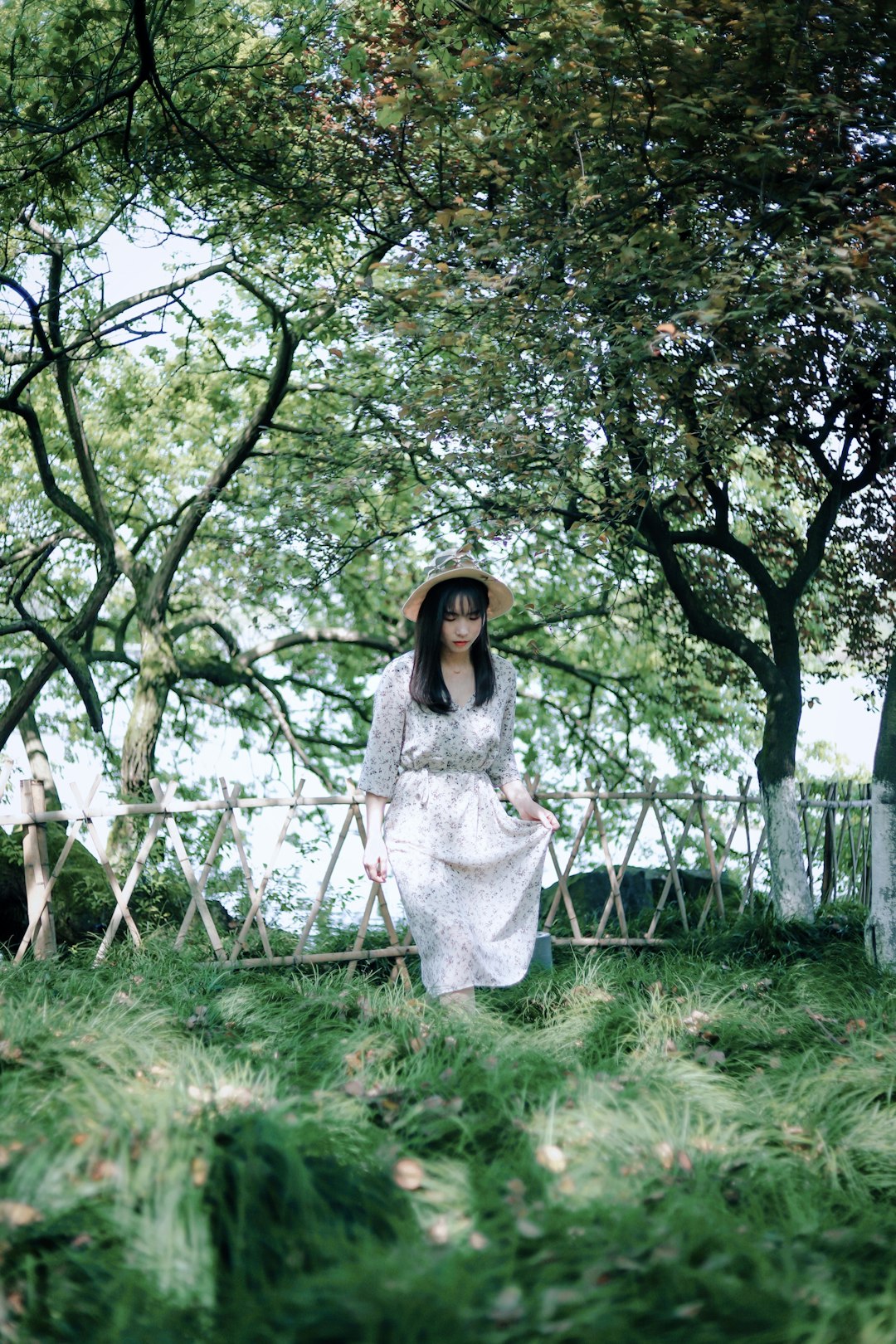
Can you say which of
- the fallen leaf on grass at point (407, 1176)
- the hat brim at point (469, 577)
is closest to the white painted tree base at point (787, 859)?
the hat brim at point (469, 577)

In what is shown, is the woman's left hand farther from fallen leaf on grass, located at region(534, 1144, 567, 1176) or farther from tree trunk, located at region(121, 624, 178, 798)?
tree trunk, located at region(121, 624, 178, 798)

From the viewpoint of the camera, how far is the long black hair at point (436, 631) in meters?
5.10

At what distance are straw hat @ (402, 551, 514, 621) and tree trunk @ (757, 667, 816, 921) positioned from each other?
284 cm

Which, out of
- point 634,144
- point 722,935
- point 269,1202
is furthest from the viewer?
point 722,935

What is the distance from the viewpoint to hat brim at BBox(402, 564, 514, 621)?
5113 mm

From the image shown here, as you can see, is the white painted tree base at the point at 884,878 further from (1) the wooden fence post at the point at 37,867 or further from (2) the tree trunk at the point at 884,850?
(1) the wooden fence post at the point at 37,867

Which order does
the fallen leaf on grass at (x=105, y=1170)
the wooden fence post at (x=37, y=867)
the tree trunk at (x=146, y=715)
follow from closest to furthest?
1. the fallen leaf on grass at (x=105, y=1170)
2. the wooden fence post at (x=37, y=867)
3. the tree trunk at (x=146, y=715)

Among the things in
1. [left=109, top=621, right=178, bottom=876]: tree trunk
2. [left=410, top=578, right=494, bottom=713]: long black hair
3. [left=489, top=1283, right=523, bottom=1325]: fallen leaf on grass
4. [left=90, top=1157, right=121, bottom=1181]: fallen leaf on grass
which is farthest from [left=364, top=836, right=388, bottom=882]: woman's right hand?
[left=109, top=621, right=178, bottom=876]: tree trunk

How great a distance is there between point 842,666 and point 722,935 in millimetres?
3276

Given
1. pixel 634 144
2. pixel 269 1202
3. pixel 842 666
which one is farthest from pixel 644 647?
pixel 269 1202

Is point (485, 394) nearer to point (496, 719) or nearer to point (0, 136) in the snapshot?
point (496, 719)

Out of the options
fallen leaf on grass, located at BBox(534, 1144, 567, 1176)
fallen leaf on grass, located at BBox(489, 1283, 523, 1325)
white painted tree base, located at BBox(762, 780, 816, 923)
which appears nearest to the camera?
fallen leaf on grass, located at BBox(489, 1283, 523, 1325)

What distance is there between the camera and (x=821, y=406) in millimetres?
7398

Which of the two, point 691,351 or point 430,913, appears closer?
point 430,913
